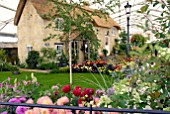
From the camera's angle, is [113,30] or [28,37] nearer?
[28,37]

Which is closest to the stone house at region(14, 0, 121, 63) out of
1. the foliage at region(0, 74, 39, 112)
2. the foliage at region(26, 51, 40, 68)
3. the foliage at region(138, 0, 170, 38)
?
the foliage at region(26, 51, 40, 68)

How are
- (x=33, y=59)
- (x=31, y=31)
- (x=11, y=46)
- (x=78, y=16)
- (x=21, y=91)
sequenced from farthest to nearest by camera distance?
1. (x=11, y=46)
2. (x=31, y=31)
3. (x=33, y=59)
4. (x=78, y=16)
5. (x=21, y=91)

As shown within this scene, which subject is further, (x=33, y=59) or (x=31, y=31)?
(x=31, y=31)

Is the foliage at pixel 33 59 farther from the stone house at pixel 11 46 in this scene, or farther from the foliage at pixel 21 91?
the foliage at pixel 21 91

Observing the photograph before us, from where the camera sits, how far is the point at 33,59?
40.6ft

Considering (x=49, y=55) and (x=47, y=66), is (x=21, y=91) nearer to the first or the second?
(x=47, y=66)

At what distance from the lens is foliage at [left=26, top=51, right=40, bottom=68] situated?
1230cm

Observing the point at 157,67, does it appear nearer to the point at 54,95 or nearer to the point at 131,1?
the point at 54,95

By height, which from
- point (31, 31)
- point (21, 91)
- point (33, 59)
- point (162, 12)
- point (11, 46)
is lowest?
point (21, 91)

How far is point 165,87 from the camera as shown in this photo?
1056mm

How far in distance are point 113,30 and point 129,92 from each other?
686 inches

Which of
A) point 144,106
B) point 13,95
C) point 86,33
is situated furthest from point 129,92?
point 86,33

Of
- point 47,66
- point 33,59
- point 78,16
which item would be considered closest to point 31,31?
point 33,59

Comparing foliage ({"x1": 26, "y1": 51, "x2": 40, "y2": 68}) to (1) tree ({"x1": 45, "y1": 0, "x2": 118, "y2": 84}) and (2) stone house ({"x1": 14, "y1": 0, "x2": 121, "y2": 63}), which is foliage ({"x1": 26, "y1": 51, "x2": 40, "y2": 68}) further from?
(1) tree ({"x1": 45, "y1": 0, "x2": 118, "y2": 84})
